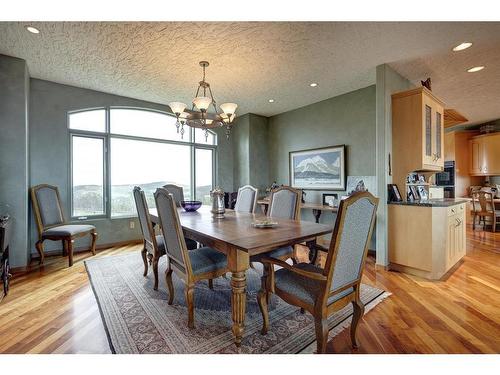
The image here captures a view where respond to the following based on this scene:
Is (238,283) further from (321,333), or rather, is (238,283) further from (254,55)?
(254,55)

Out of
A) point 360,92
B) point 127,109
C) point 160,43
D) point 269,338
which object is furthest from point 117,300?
point 360,92

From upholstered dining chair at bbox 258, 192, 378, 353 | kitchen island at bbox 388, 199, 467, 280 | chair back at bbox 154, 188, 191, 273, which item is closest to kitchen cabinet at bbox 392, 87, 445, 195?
kitchen island at bbox 388, 199, 467, 280

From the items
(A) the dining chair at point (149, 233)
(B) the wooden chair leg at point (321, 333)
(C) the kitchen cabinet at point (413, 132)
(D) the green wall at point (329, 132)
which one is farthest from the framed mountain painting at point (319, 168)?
(B) the wooden chair leg at point (321, 333)

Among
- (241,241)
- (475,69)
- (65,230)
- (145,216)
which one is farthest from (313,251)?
(475,69)

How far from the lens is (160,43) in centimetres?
258

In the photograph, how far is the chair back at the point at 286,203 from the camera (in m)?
2.71

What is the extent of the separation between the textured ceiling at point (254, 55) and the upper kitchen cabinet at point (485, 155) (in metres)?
2.54

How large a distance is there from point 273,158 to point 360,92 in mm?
2270

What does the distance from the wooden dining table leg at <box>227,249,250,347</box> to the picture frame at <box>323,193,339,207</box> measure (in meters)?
2.96

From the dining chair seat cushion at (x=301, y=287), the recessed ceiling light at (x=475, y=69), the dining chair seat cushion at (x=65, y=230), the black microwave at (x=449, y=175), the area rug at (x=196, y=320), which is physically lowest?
the area rug at (x=196, y=320)

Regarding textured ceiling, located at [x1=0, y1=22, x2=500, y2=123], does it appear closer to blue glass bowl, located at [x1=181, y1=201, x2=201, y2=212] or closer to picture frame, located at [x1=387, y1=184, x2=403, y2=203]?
picture frame, located at [x1=387, y1=184, x2=403, y2=203]

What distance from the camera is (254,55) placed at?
284 cm

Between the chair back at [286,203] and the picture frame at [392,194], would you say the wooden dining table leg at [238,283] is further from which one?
the picture frame at [392,194]

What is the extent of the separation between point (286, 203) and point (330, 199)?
178 centimetres
